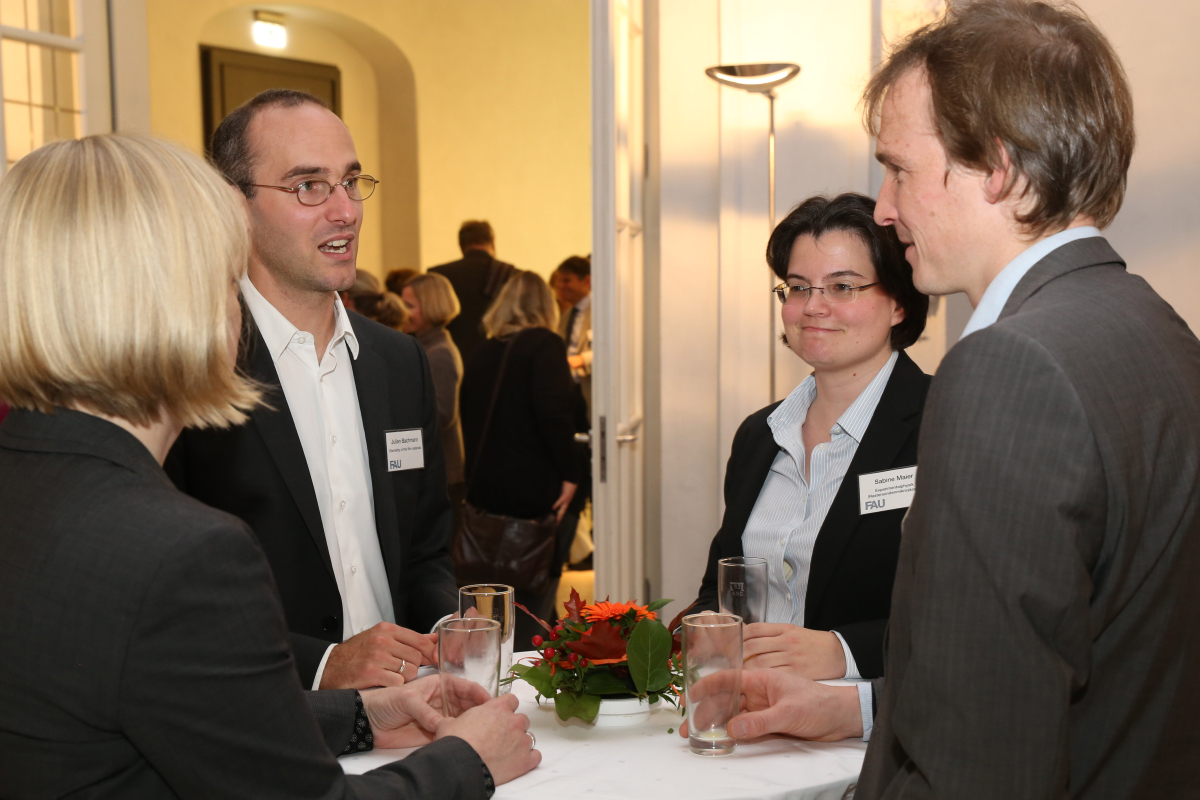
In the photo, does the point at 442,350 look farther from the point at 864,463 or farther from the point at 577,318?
the point at 864,463

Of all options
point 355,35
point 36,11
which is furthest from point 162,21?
point 36,11

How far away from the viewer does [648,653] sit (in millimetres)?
1511

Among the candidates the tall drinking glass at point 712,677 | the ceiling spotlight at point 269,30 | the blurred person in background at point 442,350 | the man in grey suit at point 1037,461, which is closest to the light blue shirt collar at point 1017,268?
the man in grey suit at point 1037,461

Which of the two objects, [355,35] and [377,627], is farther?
[355,35]

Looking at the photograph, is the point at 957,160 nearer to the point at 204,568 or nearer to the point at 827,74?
the point at 204,568

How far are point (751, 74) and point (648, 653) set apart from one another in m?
2.39

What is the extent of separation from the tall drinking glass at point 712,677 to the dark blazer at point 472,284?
4.66 meters

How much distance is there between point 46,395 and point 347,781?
51 cm

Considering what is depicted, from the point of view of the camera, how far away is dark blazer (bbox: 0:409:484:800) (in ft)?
2.87

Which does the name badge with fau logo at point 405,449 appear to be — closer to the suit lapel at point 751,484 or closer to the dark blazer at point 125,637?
the suit lapel at point 751,484

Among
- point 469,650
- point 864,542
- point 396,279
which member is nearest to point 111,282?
point 469,650

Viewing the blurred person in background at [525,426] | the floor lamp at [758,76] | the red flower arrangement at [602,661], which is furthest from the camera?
the blurred person in background at [525,426]

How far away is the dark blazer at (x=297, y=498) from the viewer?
190 cm

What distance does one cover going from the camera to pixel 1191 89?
8.43 ft
